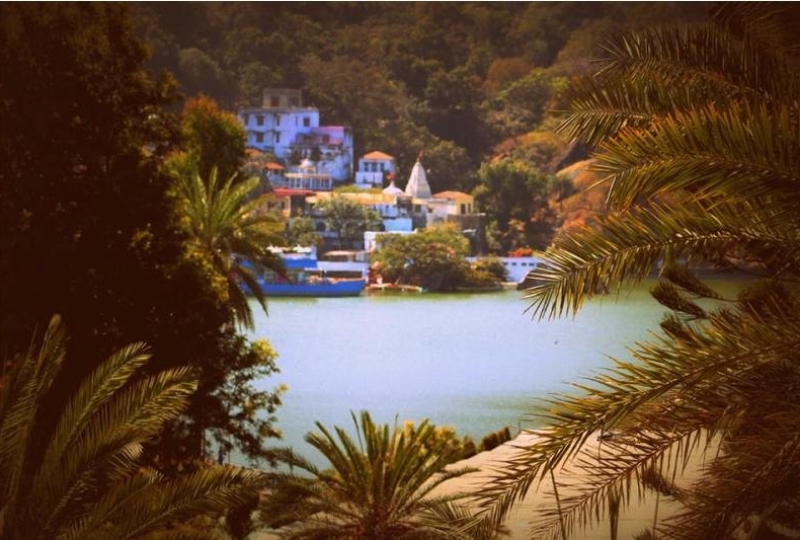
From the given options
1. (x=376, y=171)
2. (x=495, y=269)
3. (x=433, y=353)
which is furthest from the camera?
(x=376, y=171)

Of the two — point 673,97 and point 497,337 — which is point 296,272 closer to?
point 497,337

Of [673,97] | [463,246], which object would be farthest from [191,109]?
[673,97]

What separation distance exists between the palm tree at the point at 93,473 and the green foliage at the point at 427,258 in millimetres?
18786

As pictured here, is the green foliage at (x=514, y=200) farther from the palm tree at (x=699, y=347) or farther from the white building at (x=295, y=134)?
the palm tree at (x=699, y=347)

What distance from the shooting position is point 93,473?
602cm

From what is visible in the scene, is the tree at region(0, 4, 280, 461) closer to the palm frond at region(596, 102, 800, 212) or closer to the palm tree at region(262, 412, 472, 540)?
the palm tree at region(262, 412, 472, 540)

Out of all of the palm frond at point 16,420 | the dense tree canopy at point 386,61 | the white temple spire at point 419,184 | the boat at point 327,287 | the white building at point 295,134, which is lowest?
the boat at point 327,287

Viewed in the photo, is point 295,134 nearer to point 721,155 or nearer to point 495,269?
point 495,269

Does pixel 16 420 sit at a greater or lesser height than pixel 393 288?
greater

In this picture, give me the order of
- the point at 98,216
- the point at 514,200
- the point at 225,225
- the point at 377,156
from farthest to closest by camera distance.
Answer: the point at 377,156
the point at 514,200
the point at 225,225
the point at 98,216

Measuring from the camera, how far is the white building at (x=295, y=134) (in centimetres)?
2828

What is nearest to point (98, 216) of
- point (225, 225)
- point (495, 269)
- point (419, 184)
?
point (225, 225)

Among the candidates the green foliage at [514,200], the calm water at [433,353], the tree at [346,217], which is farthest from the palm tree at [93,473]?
the tree at [346,217]

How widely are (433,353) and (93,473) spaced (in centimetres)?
1723
